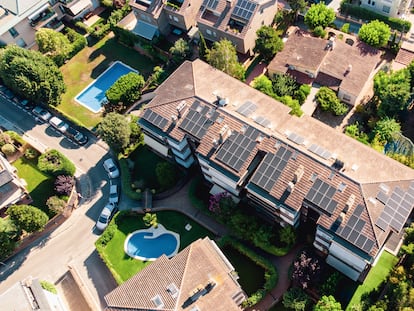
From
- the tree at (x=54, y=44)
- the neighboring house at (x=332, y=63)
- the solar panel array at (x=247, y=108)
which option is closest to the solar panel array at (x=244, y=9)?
the neighboring house at (x=332, y=63)

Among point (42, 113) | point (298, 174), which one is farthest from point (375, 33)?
point (42, 113)

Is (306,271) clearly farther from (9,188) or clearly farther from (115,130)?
(9,188)

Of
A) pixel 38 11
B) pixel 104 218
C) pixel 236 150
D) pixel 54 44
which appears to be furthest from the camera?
pixel 38 11

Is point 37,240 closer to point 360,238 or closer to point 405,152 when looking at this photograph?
point 360,238

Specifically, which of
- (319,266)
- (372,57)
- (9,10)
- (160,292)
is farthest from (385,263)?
(9,10)

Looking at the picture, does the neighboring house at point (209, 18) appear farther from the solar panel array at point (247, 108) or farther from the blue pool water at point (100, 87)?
the solar panel array at point (247, 108)

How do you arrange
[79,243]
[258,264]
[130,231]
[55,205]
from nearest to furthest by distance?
1. [258,264]
2. [130,231]
3. [55,205]
4. [79,243]

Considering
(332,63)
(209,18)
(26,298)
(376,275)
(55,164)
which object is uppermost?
(332,63)
